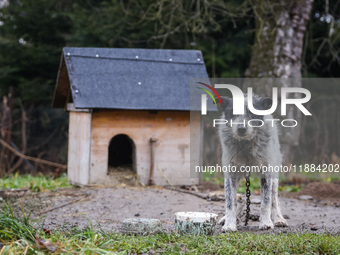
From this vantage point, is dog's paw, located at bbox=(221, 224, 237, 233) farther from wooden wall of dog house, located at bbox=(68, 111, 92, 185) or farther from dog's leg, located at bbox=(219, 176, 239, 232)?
wooden wall of dog house, located at bbox=(68, 111, 92, 185)

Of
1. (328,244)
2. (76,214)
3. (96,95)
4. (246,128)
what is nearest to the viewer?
Result: (328,244)

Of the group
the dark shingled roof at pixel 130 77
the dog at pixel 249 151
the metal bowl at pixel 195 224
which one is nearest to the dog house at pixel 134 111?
the dark shingled roof at pixel 130 77

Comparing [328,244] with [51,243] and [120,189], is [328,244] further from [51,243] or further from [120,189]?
[120,189]

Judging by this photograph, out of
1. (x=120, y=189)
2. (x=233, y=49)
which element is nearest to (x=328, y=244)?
(x=120, y=189)

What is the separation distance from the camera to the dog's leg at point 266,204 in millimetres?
5719

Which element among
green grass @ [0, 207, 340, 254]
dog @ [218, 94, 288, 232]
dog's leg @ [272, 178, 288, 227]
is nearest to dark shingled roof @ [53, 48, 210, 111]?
dog's leg @ [272, 178, 288, 227]

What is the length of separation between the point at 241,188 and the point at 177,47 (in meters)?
6.21

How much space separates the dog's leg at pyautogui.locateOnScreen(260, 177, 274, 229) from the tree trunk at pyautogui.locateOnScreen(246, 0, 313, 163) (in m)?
5.86

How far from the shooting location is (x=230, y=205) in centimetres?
564

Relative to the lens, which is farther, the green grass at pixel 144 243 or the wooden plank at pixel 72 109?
the wooden plank at pixel 72 109

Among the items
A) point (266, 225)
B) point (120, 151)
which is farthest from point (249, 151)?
point (120, 151)

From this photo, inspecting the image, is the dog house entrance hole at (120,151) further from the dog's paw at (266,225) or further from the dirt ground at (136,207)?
the dog's paw at (266,225)

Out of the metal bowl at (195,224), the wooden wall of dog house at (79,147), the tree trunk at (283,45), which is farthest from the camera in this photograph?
the tree trunk at (283,45)

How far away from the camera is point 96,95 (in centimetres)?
875
